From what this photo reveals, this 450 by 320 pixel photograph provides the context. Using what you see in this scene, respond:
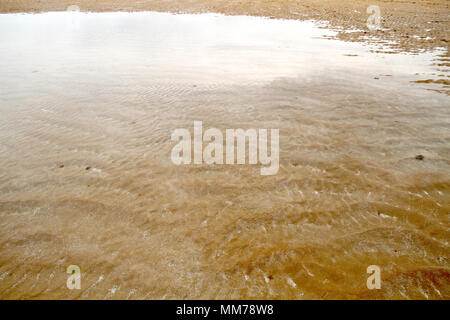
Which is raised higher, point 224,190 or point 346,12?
point 346,12

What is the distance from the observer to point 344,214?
7.67 feet

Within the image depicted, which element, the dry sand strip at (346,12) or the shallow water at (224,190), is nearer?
the shallow water at (224,190)

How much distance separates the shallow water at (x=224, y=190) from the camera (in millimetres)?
1887

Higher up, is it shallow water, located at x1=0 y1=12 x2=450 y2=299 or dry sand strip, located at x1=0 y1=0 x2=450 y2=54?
dry sand strip, located at x1=0 y1=0 x2=450 y2=54

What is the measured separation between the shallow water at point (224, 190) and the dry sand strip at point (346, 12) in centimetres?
465

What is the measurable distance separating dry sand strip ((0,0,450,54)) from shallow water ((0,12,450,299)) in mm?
4648

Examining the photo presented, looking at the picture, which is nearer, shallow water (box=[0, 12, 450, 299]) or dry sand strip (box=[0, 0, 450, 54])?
shallow water (box=[0, 12, 450, 299])

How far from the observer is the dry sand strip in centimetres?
938

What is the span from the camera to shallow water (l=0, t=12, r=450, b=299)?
1.89 meters

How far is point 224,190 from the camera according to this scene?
2.65 meters

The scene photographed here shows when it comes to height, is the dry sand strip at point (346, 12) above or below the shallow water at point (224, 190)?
above

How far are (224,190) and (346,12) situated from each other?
16.0 meters
